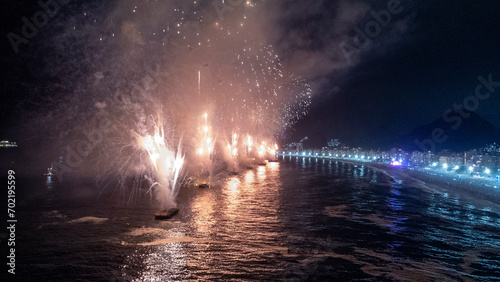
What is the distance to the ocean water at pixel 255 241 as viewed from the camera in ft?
41.4

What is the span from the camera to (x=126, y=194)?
3400 centimetres

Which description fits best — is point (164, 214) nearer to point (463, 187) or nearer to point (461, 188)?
point (463, 187)

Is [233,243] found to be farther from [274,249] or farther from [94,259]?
[94,259]

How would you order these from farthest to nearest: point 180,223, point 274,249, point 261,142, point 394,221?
1. point 261,142
2. point 394,221
3. point 180,223
4. point 274,249

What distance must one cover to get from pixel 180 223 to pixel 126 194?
53.3 feet

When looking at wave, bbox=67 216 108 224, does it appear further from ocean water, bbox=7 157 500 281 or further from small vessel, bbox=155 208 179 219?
small vessel, bbox=155 208 179 219

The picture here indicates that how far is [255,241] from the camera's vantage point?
16516 millimetres

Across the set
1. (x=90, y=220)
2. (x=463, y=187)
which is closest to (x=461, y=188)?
(x=463, y=187)

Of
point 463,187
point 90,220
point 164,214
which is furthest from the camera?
point 463,187

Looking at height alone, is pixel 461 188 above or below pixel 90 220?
above

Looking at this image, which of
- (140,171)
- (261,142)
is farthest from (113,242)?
(261,142)

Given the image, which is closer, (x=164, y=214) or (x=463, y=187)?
(x=164, y=214)

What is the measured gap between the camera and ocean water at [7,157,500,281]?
41.4ft

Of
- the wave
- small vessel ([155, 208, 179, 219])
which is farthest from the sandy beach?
the wave
